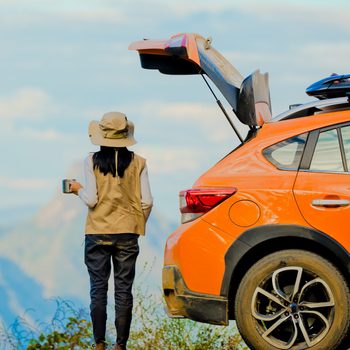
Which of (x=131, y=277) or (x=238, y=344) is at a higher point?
(x=131, y=277)

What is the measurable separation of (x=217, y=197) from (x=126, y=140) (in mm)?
1187

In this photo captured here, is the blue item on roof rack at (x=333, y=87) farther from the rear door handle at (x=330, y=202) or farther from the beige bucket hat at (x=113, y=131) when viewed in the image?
the beige bucket hat at (x=113, y=131)

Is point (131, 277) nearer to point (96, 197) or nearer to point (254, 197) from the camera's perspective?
point (96, 197)

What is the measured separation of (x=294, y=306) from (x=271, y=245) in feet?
1.52

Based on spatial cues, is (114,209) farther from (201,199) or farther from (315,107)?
(315,107)

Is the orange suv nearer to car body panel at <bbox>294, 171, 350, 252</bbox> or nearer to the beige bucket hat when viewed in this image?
car body panel at <bbox>294, 171, 350, 252</bbox>

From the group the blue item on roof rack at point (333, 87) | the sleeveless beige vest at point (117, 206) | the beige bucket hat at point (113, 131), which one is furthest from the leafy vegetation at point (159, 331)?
the blue item on roof rack at point (333, 87)

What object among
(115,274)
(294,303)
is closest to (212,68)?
(115,274)

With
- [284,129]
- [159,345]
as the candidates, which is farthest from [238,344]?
[284,129]

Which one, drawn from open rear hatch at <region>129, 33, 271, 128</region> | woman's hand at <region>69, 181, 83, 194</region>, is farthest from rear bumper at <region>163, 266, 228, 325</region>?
Result: open rear hatch at <region>129, 33, 271, 128</region>

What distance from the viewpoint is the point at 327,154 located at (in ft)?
31.7

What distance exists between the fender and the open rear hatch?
888mm

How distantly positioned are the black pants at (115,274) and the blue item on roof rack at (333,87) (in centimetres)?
178

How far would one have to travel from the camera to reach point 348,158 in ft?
31.4
